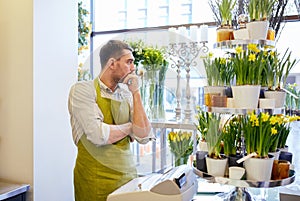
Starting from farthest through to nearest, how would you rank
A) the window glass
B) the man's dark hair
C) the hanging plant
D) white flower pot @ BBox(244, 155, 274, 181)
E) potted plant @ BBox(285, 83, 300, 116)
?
the window glass, the hanging plant, potted plant @ BBox(285, 83, 300, 116), the man's dark hair, white flower pot @ BBox(244, 155, 274, 181)

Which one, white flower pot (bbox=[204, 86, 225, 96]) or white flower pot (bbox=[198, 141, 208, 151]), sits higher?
white flower pot (bbox=[204, 86, 225, 96])

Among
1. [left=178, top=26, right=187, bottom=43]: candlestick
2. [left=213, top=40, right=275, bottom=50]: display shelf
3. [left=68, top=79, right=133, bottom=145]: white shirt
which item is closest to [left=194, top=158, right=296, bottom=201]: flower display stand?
[left=68, top=79, right=133, bottom=145]: white shirt

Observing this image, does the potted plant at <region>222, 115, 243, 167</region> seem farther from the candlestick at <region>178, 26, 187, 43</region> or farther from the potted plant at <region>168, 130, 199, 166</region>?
the candlestick at <region>178, 26, 187, 43</region>

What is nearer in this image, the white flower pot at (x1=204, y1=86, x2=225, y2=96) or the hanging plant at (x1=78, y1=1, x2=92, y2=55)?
the white flower pot at (x1=204, y1=86, x2=225, y2=96)

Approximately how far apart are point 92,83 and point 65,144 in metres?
1.10

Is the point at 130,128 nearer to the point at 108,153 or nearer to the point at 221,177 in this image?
the point at 108,153

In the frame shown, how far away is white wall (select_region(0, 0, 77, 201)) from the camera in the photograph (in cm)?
238

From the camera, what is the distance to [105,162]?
5.75 feet

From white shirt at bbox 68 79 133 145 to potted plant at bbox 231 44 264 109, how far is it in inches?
20.5

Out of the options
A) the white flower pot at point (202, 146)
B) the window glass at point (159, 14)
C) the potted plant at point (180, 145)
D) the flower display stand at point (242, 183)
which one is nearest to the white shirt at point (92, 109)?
the potted plant at point (180, 145)

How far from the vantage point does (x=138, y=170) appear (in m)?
1.79

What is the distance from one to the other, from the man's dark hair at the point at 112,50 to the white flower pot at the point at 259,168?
0.77 metres

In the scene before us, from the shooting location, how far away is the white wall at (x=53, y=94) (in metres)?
2.40

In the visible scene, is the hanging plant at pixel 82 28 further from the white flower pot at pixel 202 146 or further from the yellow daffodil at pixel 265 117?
the yellow daffodil at pixel 265 117
